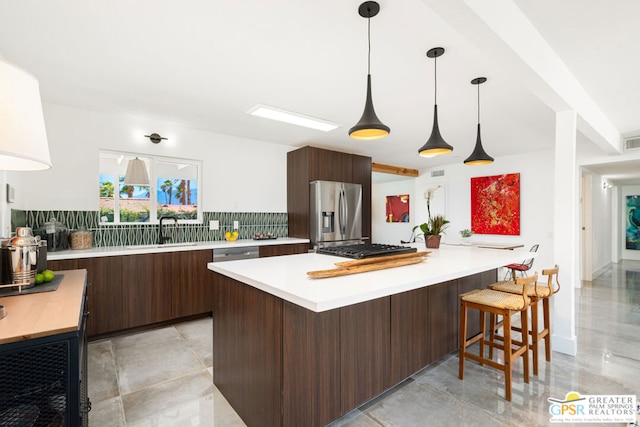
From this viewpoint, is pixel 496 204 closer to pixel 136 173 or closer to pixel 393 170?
pixel 393 170

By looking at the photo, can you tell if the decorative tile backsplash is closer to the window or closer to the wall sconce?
the window

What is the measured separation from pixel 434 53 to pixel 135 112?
3.39 meters

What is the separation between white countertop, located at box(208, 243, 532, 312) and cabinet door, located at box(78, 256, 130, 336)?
5.72ft

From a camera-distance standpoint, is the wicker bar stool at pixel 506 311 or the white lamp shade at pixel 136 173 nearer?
the wicker bar stool at pixel 506 311

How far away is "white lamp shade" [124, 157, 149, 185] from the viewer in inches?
150

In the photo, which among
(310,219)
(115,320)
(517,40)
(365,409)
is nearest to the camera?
(517,40)

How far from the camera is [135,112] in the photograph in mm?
3611

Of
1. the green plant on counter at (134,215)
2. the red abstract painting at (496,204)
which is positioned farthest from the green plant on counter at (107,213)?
the red abstract painting at (496,204)

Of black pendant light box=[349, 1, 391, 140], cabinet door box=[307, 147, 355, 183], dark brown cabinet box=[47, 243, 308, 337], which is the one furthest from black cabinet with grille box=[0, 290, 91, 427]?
cabinet door box=[307, 147, 355, 183]

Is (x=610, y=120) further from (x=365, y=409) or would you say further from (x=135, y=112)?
(x=135, y=112)

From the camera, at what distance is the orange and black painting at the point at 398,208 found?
888 centimetres

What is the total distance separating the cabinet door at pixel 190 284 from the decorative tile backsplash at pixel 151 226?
2.13 ft

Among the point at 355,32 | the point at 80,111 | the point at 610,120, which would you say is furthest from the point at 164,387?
the point at 610,120

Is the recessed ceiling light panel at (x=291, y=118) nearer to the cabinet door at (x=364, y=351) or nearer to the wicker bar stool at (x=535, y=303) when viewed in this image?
the cabinet door at (x=364, y=351)
